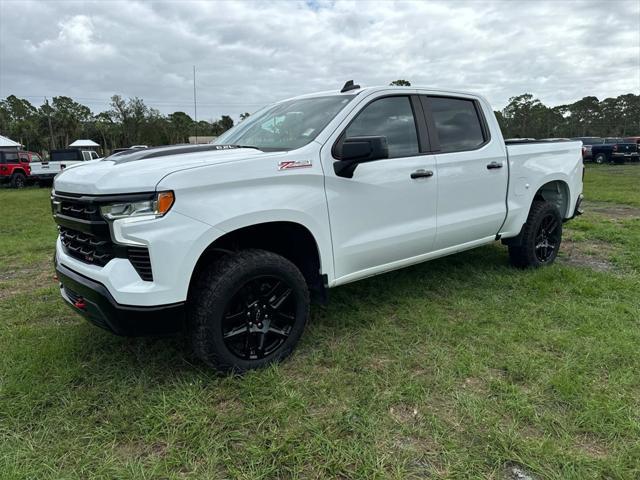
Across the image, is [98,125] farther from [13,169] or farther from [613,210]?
[613,210]

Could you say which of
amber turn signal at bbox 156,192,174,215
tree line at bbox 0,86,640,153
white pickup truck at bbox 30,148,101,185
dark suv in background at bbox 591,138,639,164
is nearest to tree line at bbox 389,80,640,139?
tree line at bbox 0,86,640,153

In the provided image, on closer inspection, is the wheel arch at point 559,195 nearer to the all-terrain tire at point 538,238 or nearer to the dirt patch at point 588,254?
the all-terrain tire at point 538,238

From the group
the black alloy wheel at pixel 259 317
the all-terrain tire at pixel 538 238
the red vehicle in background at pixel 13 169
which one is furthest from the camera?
the red vehicle in background at pixel 13 169

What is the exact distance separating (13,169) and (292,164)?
860 inches

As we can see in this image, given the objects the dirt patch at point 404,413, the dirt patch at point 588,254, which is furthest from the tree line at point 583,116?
the dirt patch at point 404,413

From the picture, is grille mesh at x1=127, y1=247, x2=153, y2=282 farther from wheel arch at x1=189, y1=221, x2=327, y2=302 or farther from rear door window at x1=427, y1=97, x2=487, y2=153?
rear door window at x1=427, y1=97, x2=487, y2=153

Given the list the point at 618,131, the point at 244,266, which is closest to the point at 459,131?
the point at 244,266

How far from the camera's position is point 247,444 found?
92.1 inches

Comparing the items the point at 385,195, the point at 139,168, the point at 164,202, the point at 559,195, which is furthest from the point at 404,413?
the point at 559,195

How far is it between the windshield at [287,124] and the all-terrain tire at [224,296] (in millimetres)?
863

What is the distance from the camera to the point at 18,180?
810 inches

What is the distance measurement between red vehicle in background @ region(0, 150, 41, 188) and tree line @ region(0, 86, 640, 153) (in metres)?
29.8

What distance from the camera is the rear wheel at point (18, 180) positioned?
20469 mm

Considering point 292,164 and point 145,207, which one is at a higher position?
point 292,164
